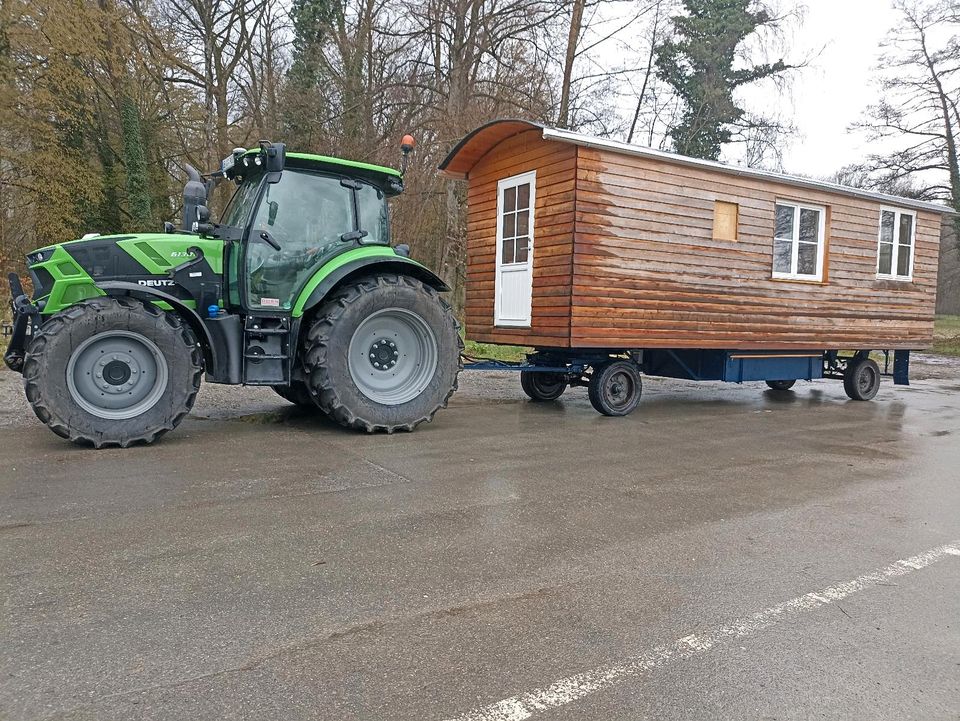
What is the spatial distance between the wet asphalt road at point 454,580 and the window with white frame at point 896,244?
5731 mm

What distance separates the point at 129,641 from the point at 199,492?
75.9 inches

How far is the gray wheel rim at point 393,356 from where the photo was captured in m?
6.58

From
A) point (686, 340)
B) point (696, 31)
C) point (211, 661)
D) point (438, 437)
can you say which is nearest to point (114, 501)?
point (211, 661)

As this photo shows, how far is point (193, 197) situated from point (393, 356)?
87.1 inches

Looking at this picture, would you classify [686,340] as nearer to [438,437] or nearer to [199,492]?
[438,437]

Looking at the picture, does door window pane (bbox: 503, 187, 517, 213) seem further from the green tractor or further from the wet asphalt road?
the wet asphalt road

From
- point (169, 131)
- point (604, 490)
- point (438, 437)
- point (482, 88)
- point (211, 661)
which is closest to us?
point (211, 661)

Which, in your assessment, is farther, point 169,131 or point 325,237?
point 169,131

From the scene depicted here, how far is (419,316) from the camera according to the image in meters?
6.75

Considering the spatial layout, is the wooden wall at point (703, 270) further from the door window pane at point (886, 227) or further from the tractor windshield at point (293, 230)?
the tractor windshield at point (293, 230)

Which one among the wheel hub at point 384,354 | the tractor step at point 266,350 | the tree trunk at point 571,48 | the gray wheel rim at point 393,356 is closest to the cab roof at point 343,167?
the gray wheel rim at point 393,356

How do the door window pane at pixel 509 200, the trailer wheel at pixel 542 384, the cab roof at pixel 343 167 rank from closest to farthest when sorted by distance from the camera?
the cab roof at pixel 343 167 < the door window pane at pixel 509 200 < the trailer wheel at pixel 542 384

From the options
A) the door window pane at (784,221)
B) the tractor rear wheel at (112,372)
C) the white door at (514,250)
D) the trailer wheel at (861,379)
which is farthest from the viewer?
the trailer wheel at (861,379)

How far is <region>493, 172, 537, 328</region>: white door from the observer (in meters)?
8.65
